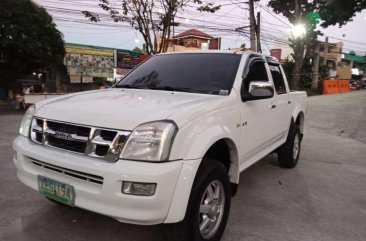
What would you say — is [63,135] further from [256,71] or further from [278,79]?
[278,79]

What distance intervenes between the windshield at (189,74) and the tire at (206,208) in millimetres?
922

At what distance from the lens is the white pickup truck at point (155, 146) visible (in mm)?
2611

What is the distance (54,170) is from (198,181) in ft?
3.83

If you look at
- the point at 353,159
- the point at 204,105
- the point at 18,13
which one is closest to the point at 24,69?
the point at 18,13

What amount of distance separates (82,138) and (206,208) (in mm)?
1198

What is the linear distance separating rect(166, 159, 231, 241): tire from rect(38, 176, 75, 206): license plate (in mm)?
800

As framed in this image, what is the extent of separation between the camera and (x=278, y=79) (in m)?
5.46

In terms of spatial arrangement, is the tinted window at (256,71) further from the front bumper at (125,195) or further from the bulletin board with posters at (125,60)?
the bulletin board with posters at (125,60)

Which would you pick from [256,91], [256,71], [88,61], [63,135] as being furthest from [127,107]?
[88,61]

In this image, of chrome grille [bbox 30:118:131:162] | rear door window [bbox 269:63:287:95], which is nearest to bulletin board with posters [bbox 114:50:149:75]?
rear door window [bbox 269:63:287:95]

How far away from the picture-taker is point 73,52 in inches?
1104

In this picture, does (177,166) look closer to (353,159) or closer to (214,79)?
(214,79)

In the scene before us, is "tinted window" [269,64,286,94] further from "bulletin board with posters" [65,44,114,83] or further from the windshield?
"bulletin board with posters" [65,44,114,83]

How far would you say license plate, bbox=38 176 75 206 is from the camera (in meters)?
2.82
